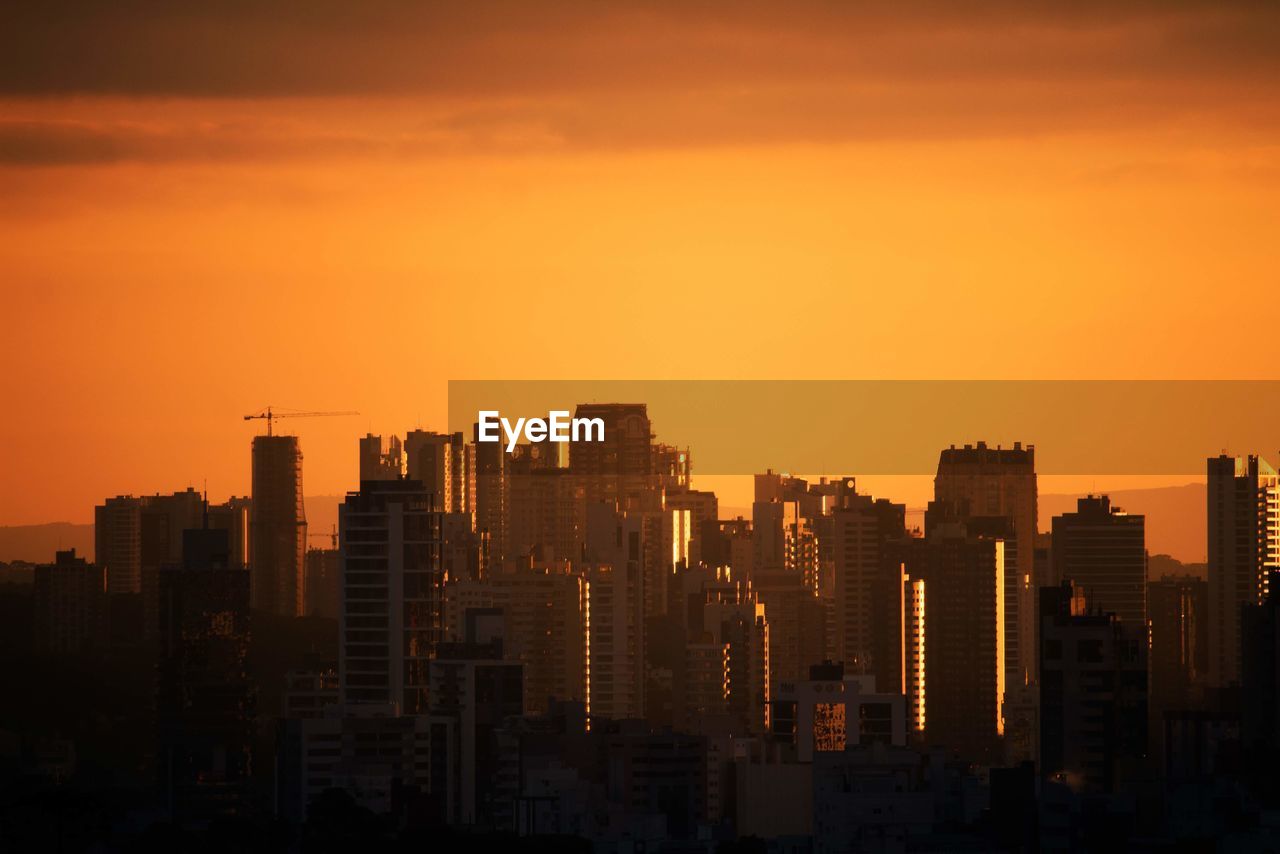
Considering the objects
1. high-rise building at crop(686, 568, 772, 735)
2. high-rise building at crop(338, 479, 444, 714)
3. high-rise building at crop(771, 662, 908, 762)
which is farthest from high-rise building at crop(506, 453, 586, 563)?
high-rise building at crop(771, 662, 908, 762)

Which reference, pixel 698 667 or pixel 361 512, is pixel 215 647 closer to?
pixel 361 512

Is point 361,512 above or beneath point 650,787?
above

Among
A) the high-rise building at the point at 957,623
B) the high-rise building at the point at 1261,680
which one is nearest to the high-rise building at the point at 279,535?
the high-rise building at the point at 957,623

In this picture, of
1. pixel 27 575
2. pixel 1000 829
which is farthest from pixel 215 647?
pixel 1000 829

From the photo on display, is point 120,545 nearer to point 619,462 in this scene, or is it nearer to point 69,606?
point 69,606

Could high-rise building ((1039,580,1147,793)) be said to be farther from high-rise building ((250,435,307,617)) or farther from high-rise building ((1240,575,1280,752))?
high-rise building ((250,435,307,617))
